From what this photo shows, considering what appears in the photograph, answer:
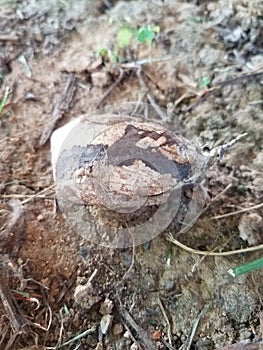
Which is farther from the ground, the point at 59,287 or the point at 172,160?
the point at 172,160

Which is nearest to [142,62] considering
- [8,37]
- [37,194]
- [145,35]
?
[145,35]

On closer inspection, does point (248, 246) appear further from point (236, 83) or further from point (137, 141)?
point (236, 83)

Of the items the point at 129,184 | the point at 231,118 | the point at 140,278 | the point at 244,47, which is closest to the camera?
the point at 129,184

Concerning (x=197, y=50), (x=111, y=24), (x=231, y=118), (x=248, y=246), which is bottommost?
(x=248, y=246)

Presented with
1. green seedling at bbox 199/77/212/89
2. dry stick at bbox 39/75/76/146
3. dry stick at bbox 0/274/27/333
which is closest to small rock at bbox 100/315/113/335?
dry stick at bbox 0/274/27/333

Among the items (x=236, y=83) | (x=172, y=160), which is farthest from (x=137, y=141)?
(x=236, y=83)

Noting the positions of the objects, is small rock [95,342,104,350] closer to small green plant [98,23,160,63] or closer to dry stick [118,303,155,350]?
dry stick [118,303,155,350]
